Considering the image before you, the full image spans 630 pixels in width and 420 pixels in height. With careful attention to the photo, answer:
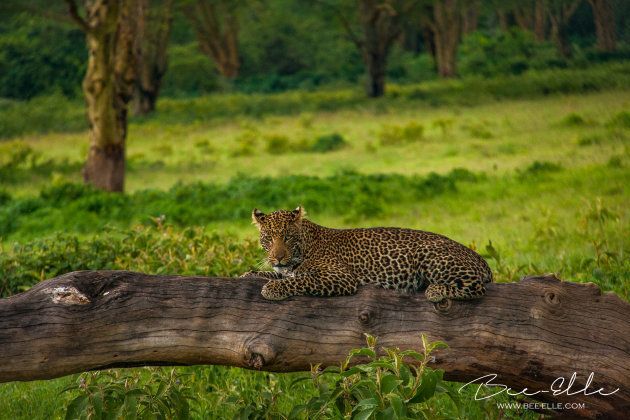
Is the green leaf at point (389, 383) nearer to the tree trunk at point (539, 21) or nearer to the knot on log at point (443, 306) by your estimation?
the knot on log at point (443, 306)

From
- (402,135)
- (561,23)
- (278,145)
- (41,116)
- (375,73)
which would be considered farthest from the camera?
(375,73)

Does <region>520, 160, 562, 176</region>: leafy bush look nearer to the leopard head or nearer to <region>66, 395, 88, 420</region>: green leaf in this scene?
the leopard head

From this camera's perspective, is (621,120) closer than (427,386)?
No

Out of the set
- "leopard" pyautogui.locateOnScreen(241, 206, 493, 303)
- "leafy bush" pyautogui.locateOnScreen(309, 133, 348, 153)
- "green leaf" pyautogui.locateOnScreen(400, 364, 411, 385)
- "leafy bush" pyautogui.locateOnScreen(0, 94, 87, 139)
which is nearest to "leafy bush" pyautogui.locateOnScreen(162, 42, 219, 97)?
"leafy bush" pyautogui.locateOnScreen(0, 94, 87, 139)

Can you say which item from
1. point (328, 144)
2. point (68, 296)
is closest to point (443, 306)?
point (68, 296)

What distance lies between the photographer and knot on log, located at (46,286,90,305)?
19.8ft

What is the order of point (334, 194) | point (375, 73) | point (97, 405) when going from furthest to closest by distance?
point (375, 73), point (334, 194), point (97, 405)

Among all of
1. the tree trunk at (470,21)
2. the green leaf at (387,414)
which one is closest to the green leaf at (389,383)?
the green leaf at (387,414)

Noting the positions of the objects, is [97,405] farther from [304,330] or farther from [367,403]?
[367,403]

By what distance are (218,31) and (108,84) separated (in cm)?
4044

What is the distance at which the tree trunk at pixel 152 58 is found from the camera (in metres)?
43.0

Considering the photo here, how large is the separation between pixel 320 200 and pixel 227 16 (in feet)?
144

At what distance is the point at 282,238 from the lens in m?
6.88

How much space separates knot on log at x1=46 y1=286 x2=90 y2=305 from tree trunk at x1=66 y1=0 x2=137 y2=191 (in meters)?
13.8
